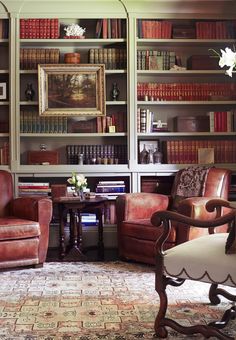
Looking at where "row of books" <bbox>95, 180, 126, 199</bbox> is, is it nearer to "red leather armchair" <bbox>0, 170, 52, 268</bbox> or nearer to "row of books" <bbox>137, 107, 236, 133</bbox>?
"row of books" <bbox>137, 107, 236, 133</bbox>

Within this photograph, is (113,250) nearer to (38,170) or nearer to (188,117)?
(38,170)

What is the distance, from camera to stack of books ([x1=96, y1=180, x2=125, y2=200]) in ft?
16.8

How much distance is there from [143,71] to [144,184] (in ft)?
3.97

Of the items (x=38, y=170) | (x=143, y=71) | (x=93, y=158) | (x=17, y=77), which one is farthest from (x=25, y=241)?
(x=143, y=71)

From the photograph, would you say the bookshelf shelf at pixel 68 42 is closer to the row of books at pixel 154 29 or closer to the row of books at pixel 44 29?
the row of books at pixel 44 29

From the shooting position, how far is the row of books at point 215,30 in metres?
5.17

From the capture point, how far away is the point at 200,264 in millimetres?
2330

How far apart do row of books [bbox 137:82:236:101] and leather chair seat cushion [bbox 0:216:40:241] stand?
1.94m

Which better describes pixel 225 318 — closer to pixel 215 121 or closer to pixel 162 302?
pixel 162 302

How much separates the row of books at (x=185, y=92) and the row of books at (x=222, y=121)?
0.59 feet

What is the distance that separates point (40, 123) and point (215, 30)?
214 centimetres

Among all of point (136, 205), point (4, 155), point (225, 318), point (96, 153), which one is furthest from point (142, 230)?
point (4, 155)

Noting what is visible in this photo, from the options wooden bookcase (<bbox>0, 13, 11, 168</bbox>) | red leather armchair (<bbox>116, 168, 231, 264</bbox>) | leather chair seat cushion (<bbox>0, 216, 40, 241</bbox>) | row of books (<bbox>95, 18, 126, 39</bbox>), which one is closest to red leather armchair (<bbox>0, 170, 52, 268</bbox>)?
leather chair seat cushion (<bbox>0, 216, 40, 241</bbox>)

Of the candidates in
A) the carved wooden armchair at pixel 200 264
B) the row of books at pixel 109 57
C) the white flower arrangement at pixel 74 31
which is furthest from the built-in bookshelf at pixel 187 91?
the carved wooden armchair at pixel 200 264
